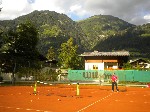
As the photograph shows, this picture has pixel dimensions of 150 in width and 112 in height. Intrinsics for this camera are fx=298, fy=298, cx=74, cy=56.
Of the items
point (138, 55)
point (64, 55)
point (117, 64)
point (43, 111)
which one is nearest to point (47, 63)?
point (64, 55)

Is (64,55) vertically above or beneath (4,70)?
above

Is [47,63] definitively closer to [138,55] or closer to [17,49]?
[17,49]

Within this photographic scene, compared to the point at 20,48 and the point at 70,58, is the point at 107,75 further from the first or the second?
the point at 70,58

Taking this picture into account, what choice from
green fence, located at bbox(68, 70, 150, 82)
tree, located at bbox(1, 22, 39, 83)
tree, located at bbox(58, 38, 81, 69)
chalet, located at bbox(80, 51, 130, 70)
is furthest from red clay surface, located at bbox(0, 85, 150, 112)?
tree, located at bbox(58, 38, 81, 69)

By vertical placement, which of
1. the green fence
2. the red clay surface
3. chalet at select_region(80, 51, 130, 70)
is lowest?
the red clay surface

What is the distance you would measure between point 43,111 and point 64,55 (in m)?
63.2

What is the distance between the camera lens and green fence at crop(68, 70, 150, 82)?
43934 millimetres

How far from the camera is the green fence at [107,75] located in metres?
43.9

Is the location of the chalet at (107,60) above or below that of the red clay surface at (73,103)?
above

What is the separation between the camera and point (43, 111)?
47.3ft

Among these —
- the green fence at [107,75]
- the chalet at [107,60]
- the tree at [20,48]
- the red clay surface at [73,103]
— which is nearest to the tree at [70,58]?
the chalet at [107,60]

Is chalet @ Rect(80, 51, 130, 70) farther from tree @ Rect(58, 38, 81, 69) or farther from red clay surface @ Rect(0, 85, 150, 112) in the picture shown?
red clay surface @ Rect(0, 85, 150, 112)

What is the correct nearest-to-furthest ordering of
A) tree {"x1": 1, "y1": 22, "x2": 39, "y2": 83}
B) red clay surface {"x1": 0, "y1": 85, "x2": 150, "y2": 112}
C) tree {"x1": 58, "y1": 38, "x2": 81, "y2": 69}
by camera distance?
1. red clay surface {"x1": 0, "y1": 85, "x2": 150, "y2": 112}
2. tree {"x1": 1, "y1": 22, "x2": 39, "y2": 83}
3. tree {"x1": 58, "y1": 38, "x2": 81, "y2": 69}

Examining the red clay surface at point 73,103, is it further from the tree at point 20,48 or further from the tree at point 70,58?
the tree at point 70,58
